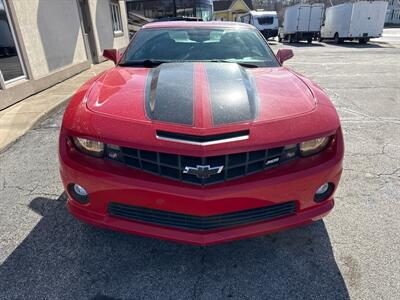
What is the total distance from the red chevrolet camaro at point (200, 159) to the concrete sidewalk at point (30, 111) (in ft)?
9.54

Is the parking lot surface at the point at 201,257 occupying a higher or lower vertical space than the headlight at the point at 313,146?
lower

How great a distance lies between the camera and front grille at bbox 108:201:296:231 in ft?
6.29

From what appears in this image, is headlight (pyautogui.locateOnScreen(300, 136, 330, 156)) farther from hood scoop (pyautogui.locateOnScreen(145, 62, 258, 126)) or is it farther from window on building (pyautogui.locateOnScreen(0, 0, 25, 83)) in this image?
window on building (pyautogui.locateOnScreen(0, 0, 25, 83))

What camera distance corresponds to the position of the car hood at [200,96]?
1.90 m

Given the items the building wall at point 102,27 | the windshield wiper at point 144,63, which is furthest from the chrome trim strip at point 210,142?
the building wall at point 102,27

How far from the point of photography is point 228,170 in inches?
71.8

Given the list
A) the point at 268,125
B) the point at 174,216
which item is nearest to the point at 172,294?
the point at 174,216

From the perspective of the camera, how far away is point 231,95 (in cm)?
212

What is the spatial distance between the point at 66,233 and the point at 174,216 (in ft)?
3.58

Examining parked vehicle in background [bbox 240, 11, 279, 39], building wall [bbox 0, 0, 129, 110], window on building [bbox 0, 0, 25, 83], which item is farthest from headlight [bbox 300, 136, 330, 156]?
parked vehicle in background [bbox 240, 11, 279, 39]

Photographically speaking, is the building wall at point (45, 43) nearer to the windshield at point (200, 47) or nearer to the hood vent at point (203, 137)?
the windshield at point (200, 47)

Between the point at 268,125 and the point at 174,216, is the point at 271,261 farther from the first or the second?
the point at 268,125

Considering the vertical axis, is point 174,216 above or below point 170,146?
below

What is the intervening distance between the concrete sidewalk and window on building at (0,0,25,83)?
0.57 metres
